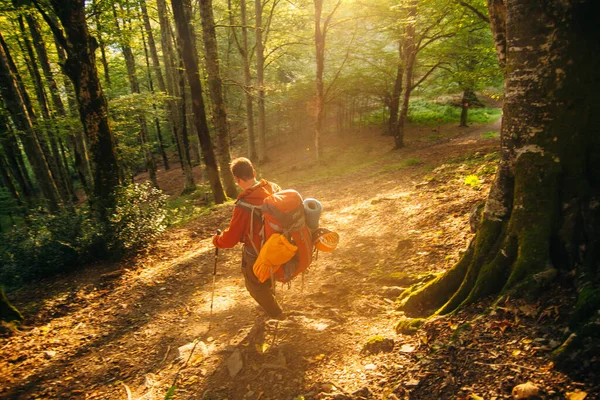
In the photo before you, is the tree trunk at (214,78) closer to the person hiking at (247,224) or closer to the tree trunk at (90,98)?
the tree trunk at (90,98)

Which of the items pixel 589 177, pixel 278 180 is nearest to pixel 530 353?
pixel 589 177

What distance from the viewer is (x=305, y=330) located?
394cm

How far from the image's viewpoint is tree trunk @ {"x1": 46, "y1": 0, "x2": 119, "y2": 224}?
6906 mm

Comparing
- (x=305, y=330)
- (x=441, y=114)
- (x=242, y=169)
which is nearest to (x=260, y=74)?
(x=441, y=114)

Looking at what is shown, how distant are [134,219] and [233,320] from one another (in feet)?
14.7

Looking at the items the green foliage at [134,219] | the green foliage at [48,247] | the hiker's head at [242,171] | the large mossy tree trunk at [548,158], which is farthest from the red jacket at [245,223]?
the green foliage at [48,247]

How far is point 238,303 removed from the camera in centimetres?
529

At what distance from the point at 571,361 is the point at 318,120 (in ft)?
59.7

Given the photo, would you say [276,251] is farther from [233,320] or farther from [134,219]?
[134,219]

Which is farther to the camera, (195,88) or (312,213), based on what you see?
(195,88)

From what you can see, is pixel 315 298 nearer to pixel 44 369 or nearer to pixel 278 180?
pixel 44 369

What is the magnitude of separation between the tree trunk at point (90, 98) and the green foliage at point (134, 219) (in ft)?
0.87

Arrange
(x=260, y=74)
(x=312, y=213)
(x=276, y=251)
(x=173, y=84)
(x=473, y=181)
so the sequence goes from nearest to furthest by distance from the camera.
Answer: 1. (x=276, y=251)
2. (x=312, y=213)
3. (x=473, y=181)
4. (x=260, y=74)
5. (x=173, y=84)

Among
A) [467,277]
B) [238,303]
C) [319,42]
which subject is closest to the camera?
[467,277]
